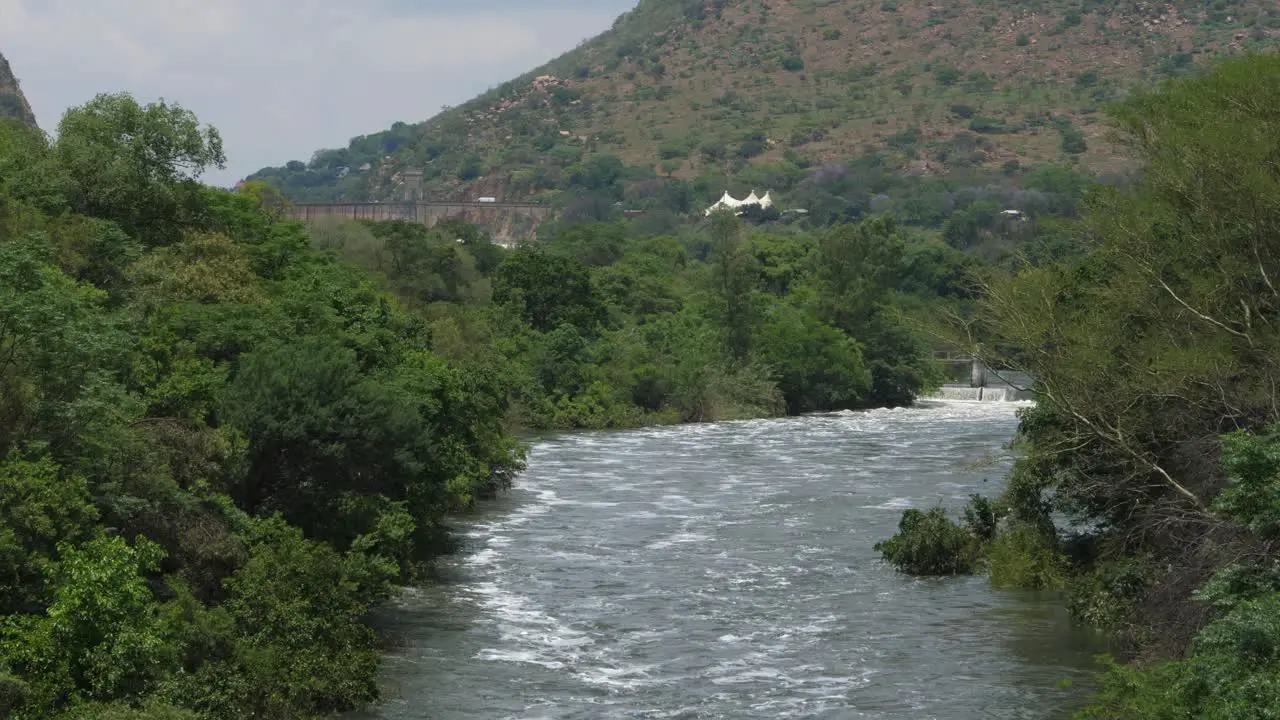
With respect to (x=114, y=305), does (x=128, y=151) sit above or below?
above

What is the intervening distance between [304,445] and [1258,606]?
681 inches

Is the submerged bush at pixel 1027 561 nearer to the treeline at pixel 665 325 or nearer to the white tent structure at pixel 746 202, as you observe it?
the treeline at pixel 665 325

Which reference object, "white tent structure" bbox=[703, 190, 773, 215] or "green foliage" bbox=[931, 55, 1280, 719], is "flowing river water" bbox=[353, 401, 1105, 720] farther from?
"white tent structure" bbox=[703, 190, 773, 215]

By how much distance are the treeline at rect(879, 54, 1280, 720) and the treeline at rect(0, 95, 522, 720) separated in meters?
11.1

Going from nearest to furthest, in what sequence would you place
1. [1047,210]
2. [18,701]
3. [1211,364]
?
1. [18,701]
2. [1211,364]
3. [1047,210]

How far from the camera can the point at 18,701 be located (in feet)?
68.8

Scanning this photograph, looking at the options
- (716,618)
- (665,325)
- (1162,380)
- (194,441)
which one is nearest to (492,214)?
(665,325)

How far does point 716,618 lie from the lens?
33469mm

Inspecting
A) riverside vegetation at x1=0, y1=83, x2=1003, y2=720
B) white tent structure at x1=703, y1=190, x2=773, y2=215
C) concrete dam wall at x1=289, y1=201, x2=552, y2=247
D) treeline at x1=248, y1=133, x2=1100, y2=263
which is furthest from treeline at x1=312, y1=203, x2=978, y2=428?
white tent structure at x1=703, y1=190, x2=773, y2=215

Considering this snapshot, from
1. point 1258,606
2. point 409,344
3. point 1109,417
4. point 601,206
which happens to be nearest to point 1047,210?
point 601,206

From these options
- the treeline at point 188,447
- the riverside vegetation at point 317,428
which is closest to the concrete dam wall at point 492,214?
the riverside vegetation at point 317,428

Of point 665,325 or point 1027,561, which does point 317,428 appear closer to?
point 1027,561

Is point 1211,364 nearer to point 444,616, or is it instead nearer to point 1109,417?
point 1109,417

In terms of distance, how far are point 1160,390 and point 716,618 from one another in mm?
9029
